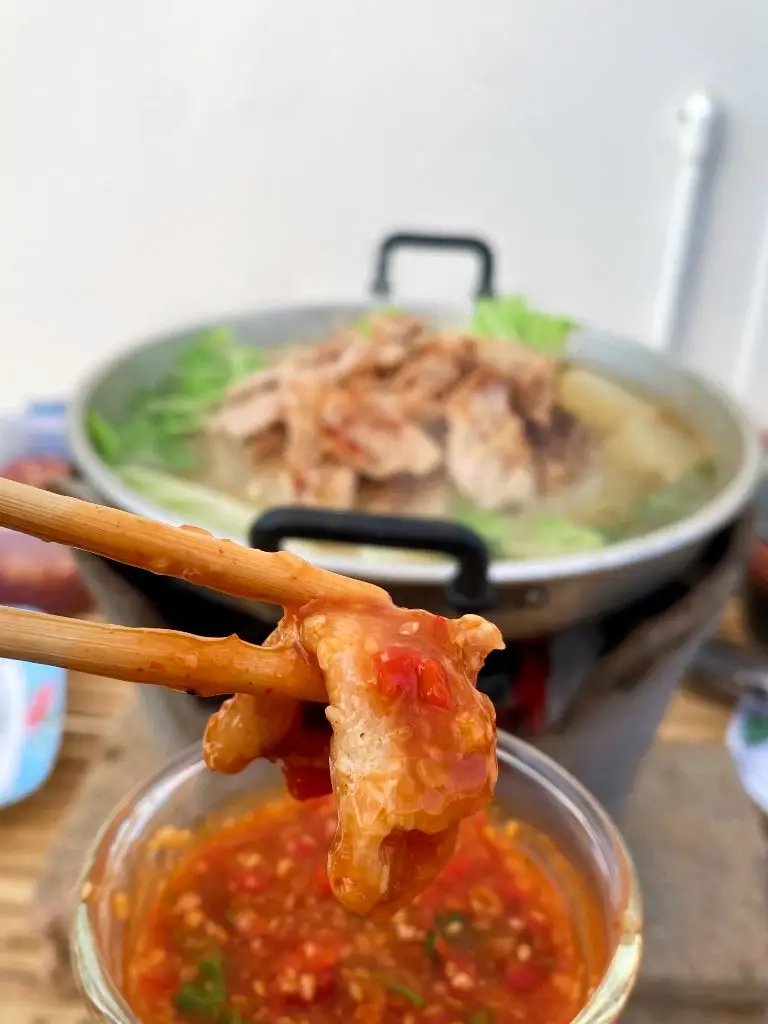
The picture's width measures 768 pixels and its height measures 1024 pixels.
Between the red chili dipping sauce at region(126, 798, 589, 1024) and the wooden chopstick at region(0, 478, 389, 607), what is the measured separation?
30 cm

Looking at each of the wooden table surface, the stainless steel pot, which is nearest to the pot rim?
the stainless steel pot

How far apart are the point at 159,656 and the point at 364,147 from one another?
5.52ft

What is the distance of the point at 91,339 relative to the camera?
7.15ft

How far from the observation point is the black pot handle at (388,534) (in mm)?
718

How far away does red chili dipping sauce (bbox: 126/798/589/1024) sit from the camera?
1.96ft

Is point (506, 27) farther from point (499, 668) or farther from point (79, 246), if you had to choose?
point (499, 668)

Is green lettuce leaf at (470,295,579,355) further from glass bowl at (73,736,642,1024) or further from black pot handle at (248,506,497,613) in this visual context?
glass bowl at (73,736,642,1024)

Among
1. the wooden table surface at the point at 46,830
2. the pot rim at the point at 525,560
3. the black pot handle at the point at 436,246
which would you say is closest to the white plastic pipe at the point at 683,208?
the black pot handle at the point at 436,246

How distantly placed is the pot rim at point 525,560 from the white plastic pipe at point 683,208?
802 millimetres

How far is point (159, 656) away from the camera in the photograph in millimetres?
415

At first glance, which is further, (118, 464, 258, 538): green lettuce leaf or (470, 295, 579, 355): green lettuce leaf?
(470, 295, 579, 355): green lettuce leaf

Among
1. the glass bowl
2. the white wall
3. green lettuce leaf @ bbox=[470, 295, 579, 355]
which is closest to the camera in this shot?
the glass bowl

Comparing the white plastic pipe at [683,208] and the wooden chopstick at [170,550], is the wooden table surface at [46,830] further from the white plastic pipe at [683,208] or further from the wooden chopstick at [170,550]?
the white plastic pipe at [683,208]

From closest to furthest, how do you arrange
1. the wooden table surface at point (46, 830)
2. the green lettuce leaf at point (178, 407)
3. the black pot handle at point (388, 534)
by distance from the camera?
the black pot handle at point (388, 534) < the wooden table surface at point (46, 830) < the green lettuce leaf at point (178, 407)
